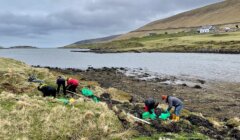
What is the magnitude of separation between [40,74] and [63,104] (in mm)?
16764

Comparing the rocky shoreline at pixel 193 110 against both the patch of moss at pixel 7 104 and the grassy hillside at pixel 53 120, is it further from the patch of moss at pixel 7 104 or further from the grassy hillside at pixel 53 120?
the patch of moss at pixel 7 104

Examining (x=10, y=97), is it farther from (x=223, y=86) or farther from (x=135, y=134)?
(x=223, y=86)

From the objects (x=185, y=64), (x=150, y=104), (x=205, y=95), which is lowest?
(x=185, y=64)

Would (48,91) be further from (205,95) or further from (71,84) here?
(205,95)

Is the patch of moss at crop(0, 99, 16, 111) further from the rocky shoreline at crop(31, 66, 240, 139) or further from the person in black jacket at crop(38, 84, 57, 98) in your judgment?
the rocky shoreline at crop(31, 66, 240, 139)

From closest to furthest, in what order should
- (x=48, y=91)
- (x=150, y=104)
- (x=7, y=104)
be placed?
(x=7, y=104), (x=150, y=104), (x=48, y=91)

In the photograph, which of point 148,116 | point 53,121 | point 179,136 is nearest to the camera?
point 179,136

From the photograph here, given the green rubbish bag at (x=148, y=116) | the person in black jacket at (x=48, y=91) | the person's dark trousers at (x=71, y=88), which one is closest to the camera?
the green rubbish bag at (x=148, y=116)

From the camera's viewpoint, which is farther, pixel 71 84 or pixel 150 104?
pixel 71 84

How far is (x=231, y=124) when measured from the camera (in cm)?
2272

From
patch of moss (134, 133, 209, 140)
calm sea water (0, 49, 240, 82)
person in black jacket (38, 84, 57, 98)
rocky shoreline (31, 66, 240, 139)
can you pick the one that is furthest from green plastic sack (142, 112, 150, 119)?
calm sea water (0, 49, 240, 82)

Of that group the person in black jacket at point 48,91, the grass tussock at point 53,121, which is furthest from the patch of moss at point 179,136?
the person in black jacket at point 48,91

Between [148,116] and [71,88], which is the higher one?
[71,88]

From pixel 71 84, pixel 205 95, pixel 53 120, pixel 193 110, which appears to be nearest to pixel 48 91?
pixel 71 84
